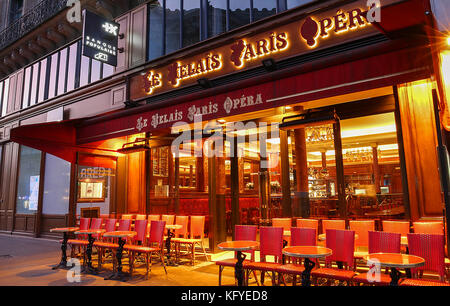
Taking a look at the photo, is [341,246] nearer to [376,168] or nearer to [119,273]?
[376,168]

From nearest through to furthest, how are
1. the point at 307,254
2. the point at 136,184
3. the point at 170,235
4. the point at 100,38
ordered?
the point at 307,254
the point at 170,235
the point at 100,38
the point at 136,184

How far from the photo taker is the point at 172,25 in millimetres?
9727

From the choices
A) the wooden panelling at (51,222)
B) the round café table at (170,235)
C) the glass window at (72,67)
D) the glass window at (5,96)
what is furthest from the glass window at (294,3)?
the glass window at (5,96)

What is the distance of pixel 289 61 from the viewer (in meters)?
6.95

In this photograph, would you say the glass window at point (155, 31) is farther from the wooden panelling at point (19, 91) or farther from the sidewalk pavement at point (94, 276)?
the wooden panelling at point (19, 91)

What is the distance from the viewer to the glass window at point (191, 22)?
9117 mm

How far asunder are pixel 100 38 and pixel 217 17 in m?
3.73

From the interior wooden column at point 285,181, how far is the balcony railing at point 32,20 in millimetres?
9923

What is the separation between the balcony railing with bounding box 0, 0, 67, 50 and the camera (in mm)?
12750

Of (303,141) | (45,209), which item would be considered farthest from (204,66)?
(45,209)

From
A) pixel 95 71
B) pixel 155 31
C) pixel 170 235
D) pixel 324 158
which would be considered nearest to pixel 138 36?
pixel 155 31

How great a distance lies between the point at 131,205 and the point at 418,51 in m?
8.54
